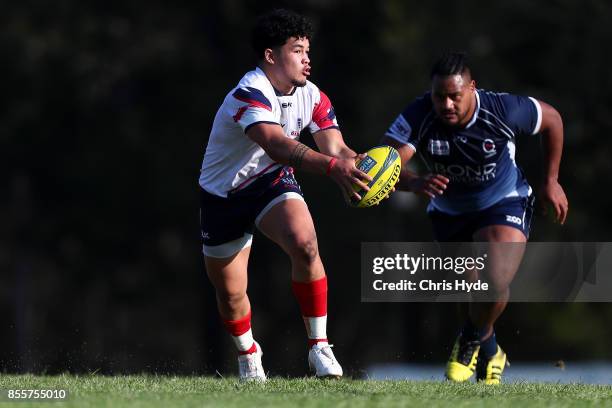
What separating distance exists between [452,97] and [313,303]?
1.86 meters

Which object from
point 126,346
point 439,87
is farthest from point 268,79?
point 126,346

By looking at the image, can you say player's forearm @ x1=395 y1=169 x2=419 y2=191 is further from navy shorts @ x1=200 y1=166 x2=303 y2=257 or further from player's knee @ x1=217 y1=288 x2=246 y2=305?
player's knee @ x1=217 y1=288 x2=246 y2=305

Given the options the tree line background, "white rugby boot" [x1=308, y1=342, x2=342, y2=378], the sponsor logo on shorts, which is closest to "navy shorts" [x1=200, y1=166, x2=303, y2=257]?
"white rugby boot" [x1=308, y1=342, x2=342, y2=378]

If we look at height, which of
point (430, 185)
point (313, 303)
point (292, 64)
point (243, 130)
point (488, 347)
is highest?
point (292, 64)

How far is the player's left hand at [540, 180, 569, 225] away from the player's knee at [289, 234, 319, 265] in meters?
2.03

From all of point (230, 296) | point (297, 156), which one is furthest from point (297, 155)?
point (230, 296)

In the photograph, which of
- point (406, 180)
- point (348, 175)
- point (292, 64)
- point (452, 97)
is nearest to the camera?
point (348, 175)

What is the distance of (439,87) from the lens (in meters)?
8.89

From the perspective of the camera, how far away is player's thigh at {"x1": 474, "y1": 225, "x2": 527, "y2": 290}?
9.13m

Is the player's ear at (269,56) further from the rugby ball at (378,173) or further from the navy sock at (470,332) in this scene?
the navy sock at (470,332)

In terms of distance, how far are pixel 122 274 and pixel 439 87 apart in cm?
2180

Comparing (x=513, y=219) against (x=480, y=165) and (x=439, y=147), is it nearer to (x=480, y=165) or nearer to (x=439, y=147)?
(x=480, y=165)

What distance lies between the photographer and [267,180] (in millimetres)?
8289

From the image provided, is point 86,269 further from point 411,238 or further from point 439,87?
point 439,87
